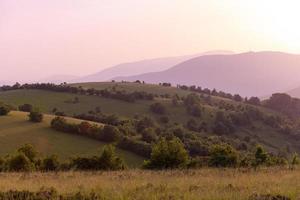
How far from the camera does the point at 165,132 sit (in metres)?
116

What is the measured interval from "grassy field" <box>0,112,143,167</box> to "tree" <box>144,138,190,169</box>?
1917 inches

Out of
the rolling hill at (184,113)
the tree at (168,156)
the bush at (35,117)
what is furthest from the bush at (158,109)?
the tree at (168,156)

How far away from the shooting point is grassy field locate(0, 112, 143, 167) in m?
82.1

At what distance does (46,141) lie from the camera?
3423 inches

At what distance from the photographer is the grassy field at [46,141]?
82125 mm

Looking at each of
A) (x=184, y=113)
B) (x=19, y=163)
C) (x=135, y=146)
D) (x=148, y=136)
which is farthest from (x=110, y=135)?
(x=184, y=113)

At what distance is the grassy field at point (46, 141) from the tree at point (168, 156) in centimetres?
4869

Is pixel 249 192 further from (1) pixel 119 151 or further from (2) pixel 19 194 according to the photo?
(1) pixel 119 151

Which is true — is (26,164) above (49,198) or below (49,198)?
below

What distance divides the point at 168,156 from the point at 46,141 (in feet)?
199

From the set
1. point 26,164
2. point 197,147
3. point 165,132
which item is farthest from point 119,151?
Answer: point 26,164

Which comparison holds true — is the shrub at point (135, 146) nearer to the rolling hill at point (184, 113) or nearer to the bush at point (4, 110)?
the rolling hill at point (184, 113)

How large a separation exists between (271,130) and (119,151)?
245 ft

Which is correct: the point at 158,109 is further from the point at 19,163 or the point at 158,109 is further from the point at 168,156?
the point at 168,156
